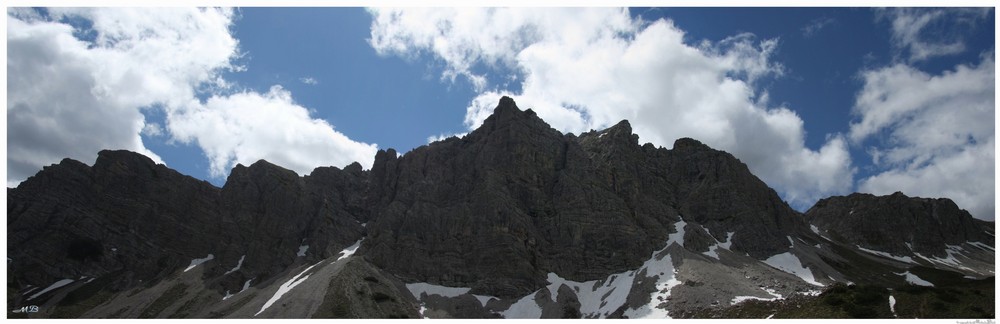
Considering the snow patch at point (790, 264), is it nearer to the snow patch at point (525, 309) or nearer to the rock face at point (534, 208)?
the rock face at point (534, 208)

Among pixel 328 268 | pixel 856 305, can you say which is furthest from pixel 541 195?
pixel 856 305

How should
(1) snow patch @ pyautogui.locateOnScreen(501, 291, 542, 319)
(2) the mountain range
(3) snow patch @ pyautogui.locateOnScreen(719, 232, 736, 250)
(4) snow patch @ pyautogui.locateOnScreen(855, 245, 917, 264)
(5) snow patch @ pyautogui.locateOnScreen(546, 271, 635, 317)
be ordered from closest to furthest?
(2) the mountain range, (5) snow patch @ pyautogui.locateOnScreen(546, 271, 635, 317), (1) snow patch @ pyautogui.locateOnScreen(501, 291, 542, 319), (3) snow patch @ pyautogui.locateOnScreen(719, 232, 736, 250), (4) snow patch @ pyautogui.locateOnScreen(855, 245, 917, 264)

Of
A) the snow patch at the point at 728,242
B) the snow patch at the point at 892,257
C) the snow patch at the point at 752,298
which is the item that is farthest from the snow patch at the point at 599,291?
the snow patch at the point at 892,257

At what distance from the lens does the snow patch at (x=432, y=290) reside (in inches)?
5531

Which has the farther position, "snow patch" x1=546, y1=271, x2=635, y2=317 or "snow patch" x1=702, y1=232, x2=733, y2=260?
"snow patch" x1=702, y1=232, x2=733, y2=260

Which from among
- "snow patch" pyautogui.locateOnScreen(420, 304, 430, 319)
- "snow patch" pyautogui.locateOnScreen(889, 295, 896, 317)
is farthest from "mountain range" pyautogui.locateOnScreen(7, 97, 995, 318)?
"snow patch" pyautogui.locateOnScreen(889, 295, 896, 317)

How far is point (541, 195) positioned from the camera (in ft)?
577

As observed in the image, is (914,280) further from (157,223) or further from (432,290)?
(157,223)

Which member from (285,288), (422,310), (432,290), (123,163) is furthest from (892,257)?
(123,163)

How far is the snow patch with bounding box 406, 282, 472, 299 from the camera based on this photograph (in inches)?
5531

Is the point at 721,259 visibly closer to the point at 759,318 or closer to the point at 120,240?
the point at 759,318

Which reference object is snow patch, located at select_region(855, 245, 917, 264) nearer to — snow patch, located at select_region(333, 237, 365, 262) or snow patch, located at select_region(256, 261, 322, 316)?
snow patch, located at select_region(333, 237, 365, 262)

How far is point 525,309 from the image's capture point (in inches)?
5349

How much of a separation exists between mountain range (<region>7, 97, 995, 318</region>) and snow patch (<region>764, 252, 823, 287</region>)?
2.33 ft
